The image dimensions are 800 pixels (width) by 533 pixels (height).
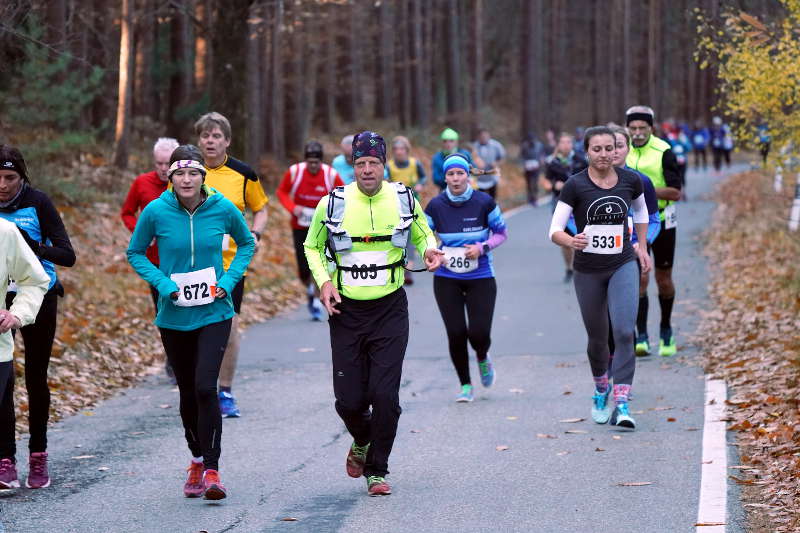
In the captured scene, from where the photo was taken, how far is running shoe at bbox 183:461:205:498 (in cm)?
739

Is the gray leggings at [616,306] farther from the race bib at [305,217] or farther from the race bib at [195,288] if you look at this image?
the race bib at [305,217]

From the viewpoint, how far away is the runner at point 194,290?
724cm

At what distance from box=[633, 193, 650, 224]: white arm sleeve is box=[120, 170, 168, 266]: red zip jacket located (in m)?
3.64

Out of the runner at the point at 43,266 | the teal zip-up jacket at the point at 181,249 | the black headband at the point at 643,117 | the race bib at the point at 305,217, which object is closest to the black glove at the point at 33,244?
the runner at the point at 43,266

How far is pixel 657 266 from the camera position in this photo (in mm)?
12164

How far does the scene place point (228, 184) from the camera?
9898 mm

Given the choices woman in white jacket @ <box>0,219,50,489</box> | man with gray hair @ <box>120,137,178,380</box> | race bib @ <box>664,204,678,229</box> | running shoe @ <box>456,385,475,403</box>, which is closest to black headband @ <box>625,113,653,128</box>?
race bib @ <box>664,204,678,229</box>

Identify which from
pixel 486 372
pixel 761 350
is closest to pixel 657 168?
pixel 761 350

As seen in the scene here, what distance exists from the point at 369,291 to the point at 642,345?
215 inches

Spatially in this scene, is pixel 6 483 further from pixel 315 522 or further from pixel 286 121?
pixel 286 121

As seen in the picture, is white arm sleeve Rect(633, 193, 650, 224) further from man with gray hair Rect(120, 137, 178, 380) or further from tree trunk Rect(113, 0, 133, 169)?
tree trunk Rect(113, 0, 133, 169)

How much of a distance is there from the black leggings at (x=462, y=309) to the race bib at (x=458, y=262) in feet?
0.32

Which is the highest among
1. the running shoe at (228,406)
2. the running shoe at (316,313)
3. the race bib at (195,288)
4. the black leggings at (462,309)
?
the race bib at (195,288)

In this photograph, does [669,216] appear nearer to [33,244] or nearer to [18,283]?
[33,244]
